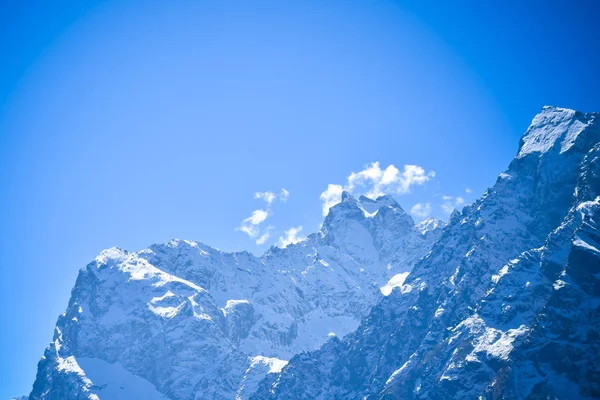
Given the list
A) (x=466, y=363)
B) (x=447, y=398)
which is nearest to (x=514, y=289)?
(x=466, y=363)

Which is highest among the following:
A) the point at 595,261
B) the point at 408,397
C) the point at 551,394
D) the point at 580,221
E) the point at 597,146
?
the point at 597,146

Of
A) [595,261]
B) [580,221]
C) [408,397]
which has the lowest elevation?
[408,397]

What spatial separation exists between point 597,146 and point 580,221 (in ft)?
94.9

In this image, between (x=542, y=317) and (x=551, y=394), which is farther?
(x=542, y=317)

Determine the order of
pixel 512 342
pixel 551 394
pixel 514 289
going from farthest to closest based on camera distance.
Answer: pixel 514 289
pixel 512 342
pixel 551 394

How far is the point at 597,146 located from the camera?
180 m

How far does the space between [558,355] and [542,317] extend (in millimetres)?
10993

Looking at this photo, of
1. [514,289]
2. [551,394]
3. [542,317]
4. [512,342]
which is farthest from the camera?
[514,289]

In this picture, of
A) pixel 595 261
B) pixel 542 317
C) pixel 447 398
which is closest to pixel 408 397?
pixel 447 398

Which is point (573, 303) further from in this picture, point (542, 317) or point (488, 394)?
point (488, 394)

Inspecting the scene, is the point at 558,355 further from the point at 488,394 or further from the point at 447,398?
the point at 447,398

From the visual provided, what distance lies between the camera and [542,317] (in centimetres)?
14912

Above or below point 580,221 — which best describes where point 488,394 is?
below

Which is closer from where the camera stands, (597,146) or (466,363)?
(466,363)
